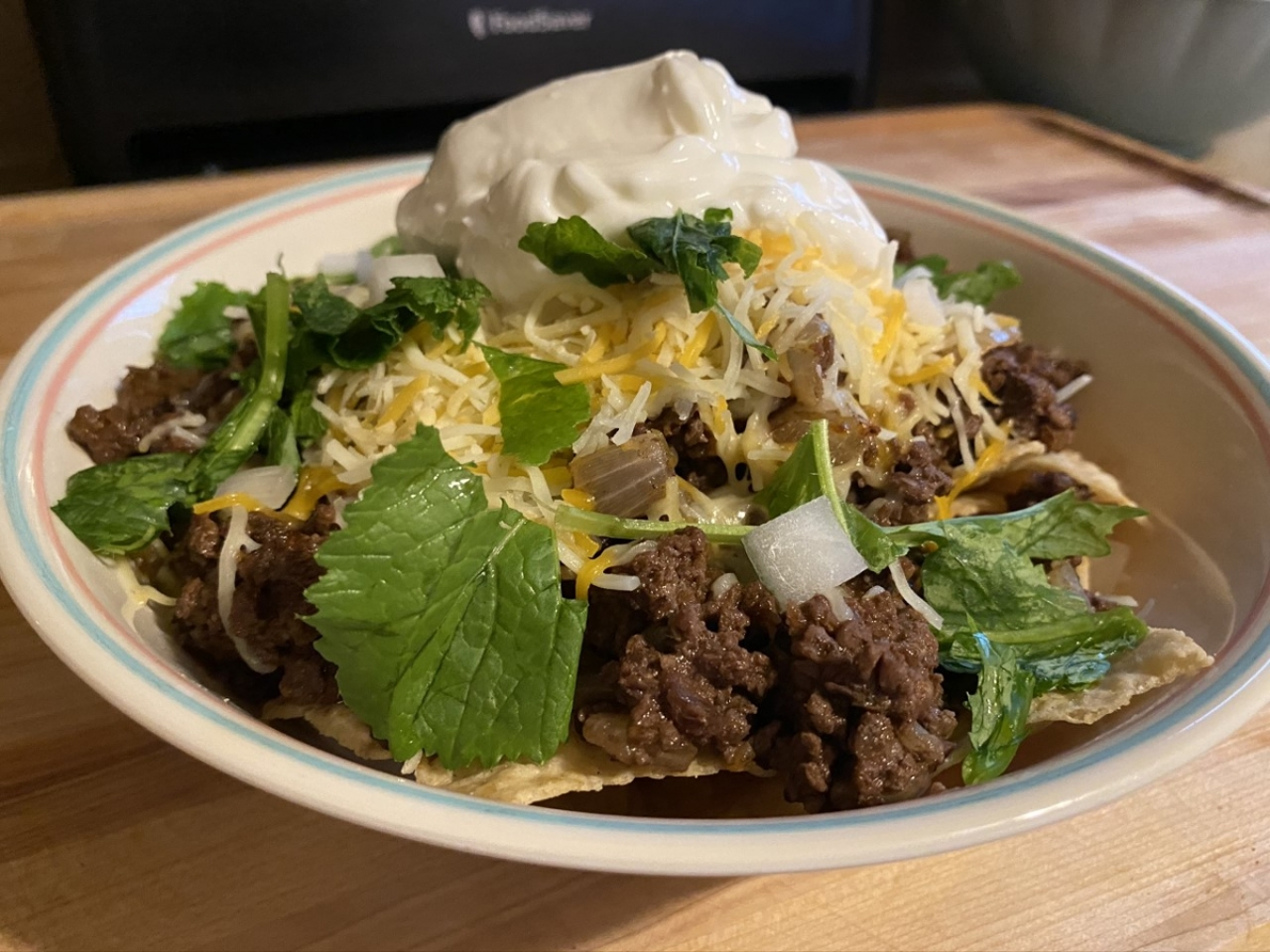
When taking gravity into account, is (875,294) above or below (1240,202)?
above

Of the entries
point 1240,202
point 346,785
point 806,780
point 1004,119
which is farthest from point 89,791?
point 1004,119

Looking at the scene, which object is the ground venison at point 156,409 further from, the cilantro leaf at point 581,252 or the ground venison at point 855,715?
the ground venison at point 855,715

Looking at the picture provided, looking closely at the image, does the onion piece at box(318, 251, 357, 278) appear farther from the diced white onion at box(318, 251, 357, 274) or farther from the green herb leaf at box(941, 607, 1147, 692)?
the green herb leaf at box(941, 607, 1147, 692)

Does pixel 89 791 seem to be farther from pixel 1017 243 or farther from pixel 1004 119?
pixel 1004 119

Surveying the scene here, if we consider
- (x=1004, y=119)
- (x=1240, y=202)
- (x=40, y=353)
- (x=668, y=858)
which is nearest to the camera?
(x=668, y=858)

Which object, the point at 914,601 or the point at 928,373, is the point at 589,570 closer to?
the point at 914,601

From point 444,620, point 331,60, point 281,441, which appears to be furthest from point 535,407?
point 331,60
